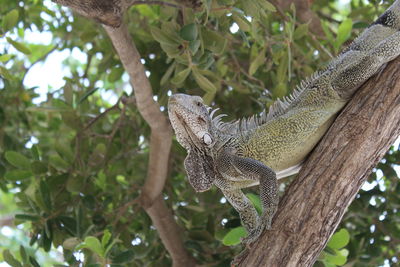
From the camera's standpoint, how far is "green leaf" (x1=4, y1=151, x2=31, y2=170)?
3828 millimetres

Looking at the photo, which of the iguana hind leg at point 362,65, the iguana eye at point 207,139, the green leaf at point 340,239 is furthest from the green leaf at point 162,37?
the green leaf at point 340,239

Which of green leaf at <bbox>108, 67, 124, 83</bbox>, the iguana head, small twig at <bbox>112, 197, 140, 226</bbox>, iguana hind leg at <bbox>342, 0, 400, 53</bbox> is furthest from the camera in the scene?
green leaf at <bbox>108, 67, 124, 83</bbox>

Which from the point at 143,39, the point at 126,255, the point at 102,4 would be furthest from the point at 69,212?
the point at 102,4

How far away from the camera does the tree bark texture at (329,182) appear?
2625 mm

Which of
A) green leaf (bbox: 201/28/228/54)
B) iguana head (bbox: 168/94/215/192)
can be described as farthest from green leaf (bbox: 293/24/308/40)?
iguana head (bbox: 168/94/215/192)

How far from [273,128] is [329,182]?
62 centimetres

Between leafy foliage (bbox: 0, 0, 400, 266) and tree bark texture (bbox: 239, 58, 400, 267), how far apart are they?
516mm

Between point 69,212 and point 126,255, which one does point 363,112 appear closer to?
point 126,255

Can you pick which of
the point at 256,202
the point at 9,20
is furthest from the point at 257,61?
the point at 9,20

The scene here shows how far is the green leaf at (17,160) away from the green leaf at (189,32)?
4.82 ft

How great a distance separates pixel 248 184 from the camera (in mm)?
3293

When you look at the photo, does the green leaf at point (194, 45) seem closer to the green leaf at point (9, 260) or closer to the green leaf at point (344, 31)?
the green leaf at point (344, 31)

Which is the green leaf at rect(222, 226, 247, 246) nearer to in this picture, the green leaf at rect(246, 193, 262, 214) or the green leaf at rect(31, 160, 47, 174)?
the green leaf at rect(246, 193, 262, 214)

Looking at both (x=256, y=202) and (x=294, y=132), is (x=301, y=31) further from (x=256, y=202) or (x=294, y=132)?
(x=256, y=202)
